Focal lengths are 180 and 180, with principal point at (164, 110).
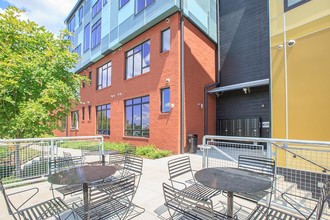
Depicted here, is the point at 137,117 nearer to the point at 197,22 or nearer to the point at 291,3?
the point at 197,22

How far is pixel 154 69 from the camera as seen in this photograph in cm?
1045

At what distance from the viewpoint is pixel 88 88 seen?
57.3ft

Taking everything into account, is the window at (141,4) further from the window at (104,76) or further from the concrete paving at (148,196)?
the concrete paving at (148,196)

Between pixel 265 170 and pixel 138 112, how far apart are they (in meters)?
8.93

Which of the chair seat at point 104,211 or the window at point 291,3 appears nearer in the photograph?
the chair seat at point 104,211

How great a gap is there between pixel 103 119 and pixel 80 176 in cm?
1242

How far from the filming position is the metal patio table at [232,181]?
96.5 inches

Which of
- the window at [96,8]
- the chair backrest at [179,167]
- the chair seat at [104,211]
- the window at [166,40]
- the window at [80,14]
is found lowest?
the chair seat at [104,211]

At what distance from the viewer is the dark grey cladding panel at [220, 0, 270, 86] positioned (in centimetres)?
1040

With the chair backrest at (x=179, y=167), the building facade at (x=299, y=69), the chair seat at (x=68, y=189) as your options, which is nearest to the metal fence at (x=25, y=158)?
the chair seat at (x=68, y=189)

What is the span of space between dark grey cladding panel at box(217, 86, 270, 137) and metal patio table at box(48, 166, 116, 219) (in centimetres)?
929

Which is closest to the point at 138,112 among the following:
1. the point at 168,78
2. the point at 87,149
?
the point at 168,78

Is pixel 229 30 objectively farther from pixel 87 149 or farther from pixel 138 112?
pixel 87 149

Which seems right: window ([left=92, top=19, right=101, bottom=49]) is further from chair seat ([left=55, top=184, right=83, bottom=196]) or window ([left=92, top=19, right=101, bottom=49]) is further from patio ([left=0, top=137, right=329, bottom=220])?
chair seat ([left=55, top=184, right=83, bottom=196])
